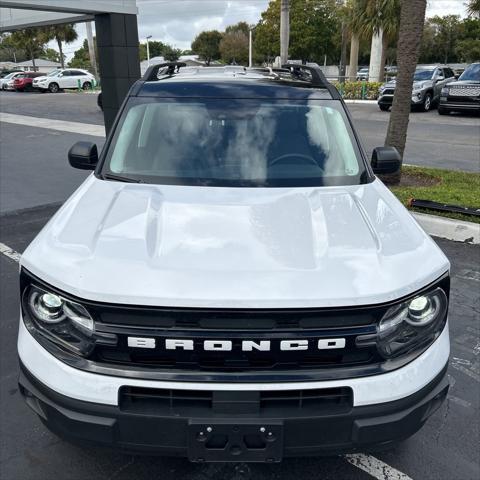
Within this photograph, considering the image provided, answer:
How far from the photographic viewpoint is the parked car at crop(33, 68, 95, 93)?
36062 mm

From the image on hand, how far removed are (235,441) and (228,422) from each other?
9 centimetres

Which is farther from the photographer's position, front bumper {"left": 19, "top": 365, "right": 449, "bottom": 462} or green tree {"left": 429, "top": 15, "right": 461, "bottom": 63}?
green tree {"left": 429, "top": 15, "right": 461, "bottom": 63}

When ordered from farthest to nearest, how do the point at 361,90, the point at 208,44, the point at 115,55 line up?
1. the point at 208,44
2. the point at 361,90
3. the point at 115,55

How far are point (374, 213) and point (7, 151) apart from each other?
449 inches

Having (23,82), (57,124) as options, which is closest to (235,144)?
(57,124)

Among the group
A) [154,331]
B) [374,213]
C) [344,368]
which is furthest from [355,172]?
[154,331]

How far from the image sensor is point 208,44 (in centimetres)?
8475

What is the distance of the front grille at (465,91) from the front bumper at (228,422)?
59.2 ft

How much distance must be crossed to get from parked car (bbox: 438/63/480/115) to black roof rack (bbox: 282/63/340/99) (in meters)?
15.5

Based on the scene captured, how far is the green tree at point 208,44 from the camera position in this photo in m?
82.6

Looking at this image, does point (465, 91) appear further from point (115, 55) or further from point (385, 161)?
point (385, 161)

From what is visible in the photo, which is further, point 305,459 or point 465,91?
point 465,91

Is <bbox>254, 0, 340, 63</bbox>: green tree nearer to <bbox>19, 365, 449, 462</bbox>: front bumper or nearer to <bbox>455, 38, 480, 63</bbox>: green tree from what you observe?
<bbox>455, 38, 480, 63</bbox>: green tree

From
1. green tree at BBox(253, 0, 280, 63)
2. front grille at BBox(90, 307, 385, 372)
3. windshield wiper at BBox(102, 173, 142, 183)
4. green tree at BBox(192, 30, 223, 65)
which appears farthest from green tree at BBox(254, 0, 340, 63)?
front grille at BBox(90, 307, 385, 372)
